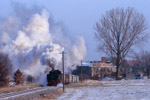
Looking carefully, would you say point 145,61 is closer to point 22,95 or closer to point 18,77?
point 18,77

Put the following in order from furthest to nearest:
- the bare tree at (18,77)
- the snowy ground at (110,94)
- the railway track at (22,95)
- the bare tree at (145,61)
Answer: the bare tree at (145,61) → the bare tree at (18,77) → the snowy ground at (110,94) → the railway track at (22,95)

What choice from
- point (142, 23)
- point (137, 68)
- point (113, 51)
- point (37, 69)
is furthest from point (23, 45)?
point (137, 68)

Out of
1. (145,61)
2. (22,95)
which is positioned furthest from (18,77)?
(145,61)

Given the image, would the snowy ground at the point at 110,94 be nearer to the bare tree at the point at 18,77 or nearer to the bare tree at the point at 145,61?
the bare tree at the point at 18,77

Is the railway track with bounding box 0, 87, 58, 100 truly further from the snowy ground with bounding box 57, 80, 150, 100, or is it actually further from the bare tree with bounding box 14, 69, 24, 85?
the bare tree with bounding box 14, 69, 24, 85

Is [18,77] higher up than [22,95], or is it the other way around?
[18,77]

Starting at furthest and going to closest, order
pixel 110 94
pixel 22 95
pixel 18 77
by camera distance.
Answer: pixel 18 77 < pixel 110 94 < pixel 22 95

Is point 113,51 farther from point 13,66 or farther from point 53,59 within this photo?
point 13,66

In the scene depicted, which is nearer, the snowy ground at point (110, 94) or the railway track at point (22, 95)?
the railway track at point (22, 95)

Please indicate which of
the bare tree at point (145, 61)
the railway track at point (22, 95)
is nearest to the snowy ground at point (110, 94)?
the railway track at point (22, 95)

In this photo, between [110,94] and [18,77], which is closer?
[110,94]

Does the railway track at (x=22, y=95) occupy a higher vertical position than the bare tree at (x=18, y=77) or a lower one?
lower

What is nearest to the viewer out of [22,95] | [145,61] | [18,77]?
[22,95]

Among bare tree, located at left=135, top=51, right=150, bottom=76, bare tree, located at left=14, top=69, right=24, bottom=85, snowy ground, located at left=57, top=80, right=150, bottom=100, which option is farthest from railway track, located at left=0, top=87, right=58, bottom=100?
bare tree, located at left=135, top=51, right=150, bottom=76
